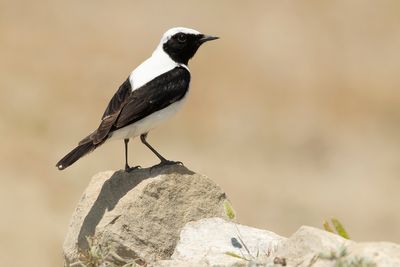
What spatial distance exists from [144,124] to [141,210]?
1344 millimetres

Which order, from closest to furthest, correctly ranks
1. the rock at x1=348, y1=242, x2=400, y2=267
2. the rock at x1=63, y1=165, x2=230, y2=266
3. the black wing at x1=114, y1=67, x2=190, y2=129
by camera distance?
1. the rock at x1=348, y1=242, x2=400, y2=267
2. the rock at x1=63, y1=165, x2=230, y2=266
3. the black wing at x1=114, y1=67, x2=190, y2=129

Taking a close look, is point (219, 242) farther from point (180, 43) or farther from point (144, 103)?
point (180, 43)

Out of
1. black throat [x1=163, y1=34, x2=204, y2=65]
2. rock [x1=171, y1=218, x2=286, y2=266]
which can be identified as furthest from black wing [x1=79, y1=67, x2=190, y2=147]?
rock [x1=171, y1=218, x2=286, y2=266]

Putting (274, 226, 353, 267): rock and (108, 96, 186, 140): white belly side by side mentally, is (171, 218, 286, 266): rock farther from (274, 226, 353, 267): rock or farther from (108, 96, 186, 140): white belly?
(108, 96, 186, 140): white belly

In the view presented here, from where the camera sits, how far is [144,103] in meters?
10.7

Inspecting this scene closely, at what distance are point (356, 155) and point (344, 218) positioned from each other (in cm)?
407

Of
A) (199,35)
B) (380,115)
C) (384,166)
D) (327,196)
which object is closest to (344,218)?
(327,196)

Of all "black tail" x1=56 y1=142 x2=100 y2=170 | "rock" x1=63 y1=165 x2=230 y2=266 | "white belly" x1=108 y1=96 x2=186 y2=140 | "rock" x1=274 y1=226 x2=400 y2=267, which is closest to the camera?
"rock" x1=274 y1=226 x2=400 y2=267

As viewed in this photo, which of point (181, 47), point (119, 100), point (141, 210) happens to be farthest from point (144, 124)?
point (141, 210)

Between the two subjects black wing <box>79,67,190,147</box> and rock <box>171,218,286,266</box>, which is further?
black wing <box>79,67,190,147</box>

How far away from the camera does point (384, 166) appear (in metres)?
29.9

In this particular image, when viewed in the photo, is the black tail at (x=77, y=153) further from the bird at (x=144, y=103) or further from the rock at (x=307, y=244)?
the rock at (x=307, y=244)

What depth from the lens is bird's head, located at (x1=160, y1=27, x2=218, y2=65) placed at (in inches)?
447

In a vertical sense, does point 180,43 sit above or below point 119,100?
above
